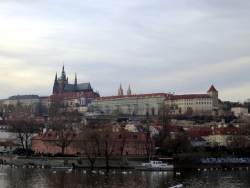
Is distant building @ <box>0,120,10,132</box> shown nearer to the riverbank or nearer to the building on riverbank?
the building on riverbank

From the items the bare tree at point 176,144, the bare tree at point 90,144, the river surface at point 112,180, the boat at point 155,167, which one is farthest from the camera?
the bare tree at point 176,144

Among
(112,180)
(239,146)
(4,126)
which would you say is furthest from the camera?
(4,126)

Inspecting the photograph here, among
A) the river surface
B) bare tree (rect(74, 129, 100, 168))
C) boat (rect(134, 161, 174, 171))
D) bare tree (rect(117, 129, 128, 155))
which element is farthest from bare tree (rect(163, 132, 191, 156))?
the river surface

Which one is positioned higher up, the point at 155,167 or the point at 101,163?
the point at 101,163

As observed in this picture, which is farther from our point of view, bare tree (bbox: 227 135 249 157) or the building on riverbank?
bare tree (bbox: 227 135 249 157)

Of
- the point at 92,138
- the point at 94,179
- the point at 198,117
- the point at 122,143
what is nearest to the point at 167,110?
the point at 122,143

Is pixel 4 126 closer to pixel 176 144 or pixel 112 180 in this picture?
pixel 176 144

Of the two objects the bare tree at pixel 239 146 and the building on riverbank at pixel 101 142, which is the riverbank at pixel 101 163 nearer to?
the building on riverbank at pixel 101 142

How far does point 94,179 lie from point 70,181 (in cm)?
288

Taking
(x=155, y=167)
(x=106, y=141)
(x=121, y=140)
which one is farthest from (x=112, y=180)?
(x=121, y=140)

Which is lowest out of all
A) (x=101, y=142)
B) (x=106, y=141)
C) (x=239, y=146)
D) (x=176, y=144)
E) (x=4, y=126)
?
(x=239, y=146)

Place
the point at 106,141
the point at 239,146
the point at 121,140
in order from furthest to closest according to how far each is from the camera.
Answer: the point at 239,146 < the point at 121,140 < the point at 106,141

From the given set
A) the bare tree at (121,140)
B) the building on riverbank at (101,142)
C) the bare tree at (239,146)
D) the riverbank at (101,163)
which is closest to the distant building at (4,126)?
the building on riverbank at (101,142)

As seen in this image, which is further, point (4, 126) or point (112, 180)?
point (4, 126)
